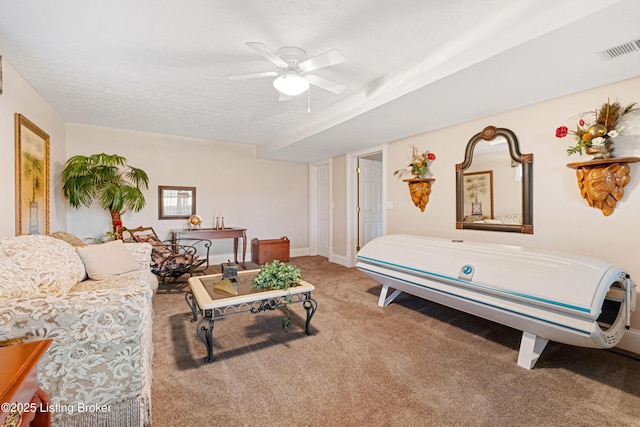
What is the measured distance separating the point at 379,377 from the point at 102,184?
4760mm

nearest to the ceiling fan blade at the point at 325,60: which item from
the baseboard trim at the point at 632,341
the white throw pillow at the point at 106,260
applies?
the white throw pillow at the point at 106,260

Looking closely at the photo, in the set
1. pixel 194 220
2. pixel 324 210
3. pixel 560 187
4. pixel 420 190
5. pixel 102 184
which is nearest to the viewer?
pixel 560 187

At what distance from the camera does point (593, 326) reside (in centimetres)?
176

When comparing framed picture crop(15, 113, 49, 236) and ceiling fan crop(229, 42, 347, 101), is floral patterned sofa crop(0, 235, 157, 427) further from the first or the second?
ceiling fan crop(229, 42, 347, 101)

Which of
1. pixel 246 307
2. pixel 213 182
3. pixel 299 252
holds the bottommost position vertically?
pixel 299 252

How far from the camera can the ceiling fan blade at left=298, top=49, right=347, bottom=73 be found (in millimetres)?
1963

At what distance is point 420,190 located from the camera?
4031 millimetres

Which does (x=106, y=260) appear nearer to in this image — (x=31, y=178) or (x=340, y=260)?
(x=31, y=178)

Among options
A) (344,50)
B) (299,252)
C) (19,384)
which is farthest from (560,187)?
(299,252)

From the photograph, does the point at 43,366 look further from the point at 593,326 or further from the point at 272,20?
the point at 593,326

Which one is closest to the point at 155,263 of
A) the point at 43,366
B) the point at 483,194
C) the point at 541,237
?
the point at 43,366

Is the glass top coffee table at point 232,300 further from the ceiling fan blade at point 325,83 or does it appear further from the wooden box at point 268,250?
the wooden box at point 268,250

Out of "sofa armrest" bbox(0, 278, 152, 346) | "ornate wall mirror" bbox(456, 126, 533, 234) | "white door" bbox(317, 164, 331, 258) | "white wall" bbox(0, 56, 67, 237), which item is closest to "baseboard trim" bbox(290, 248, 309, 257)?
"white door" bbox(317, 164, 331, 258)

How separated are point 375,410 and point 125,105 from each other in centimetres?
423
